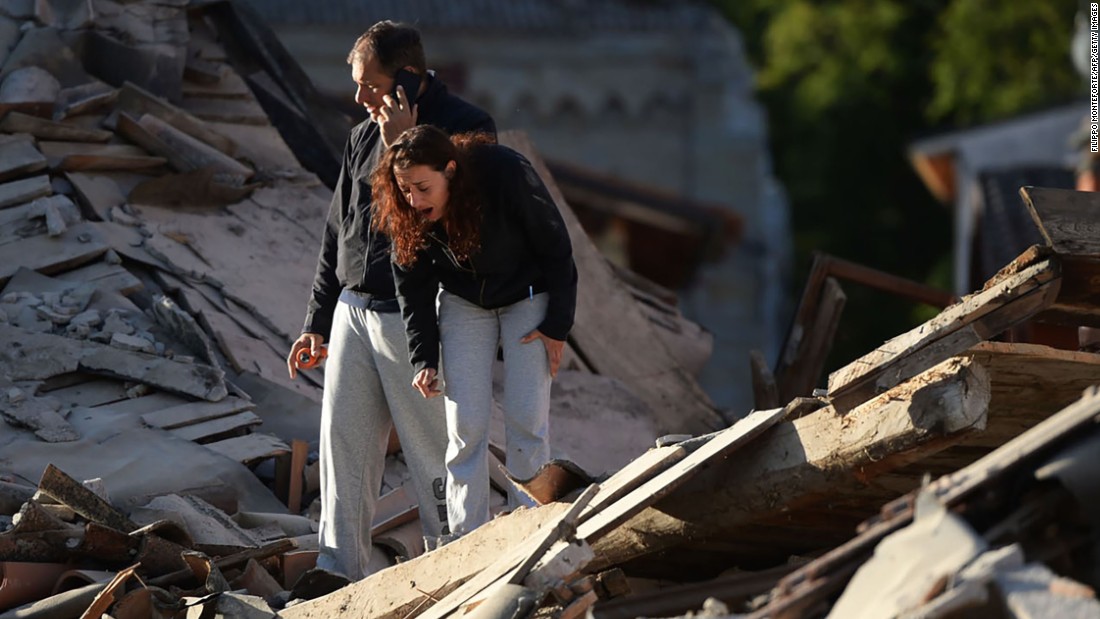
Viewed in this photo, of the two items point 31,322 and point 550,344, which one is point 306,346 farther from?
point 31,322

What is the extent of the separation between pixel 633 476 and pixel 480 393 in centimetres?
72

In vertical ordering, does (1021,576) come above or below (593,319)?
above

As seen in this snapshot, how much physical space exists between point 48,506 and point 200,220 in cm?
305

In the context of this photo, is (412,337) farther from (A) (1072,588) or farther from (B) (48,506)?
(A) (1072,588)

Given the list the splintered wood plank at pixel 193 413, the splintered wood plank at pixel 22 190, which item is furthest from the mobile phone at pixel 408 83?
the splintered wood plank at pixel 22 190

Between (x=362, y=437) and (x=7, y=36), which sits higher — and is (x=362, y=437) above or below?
below

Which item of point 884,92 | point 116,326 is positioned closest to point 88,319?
point 116,326

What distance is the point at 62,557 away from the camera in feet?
23.4

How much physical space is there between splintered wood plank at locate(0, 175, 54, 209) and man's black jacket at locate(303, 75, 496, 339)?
3.23m

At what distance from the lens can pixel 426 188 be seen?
6.45 m

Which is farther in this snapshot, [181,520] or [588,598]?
[181,520]

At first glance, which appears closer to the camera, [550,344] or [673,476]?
[673,476]

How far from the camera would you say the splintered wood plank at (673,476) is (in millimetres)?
5992

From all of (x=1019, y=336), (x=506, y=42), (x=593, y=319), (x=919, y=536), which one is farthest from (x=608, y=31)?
(x=919, y=536)
